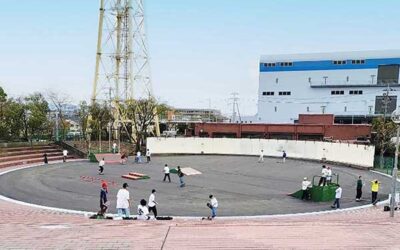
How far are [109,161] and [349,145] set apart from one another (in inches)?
998

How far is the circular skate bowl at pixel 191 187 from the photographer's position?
19922 mm

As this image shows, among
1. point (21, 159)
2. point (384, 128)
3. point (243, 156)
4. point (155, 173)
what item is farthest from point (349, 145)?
point (21, 159)

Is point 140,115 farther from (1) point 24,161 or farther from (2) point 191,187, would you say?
(2) point 191,187

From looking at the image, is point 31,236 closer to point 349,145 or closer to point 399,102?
point 349,145

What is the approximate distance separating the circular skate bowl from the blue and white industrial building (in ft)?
116

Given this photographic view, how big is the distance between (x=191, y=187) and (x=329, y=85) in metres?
54.0

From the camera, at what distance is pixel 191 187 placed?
25594 mm

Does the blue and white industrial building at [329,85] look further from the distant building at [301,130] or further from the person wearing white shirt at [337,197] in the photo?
the person wearing white shirt at [337,197]

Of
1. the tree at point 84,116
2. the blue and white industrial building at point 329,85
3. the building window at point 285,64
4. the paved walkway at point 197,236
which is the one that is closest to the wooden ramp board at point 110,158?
the tree at point 84,116

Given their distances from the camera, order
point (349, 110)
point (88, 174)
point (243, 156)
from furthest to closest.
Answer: point (349, 110), point (243, 156), point (88, 174)

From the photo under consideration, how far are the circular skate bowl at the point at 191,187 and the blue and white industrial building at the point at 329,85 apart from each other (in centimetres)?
3534

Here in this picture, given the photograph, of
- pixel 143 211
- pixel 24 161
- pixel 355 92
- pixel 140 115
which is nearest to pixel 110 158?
pixel 24 161

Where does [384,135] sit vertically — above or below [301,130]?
below

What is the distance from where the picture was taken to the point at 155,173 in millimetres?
32000
